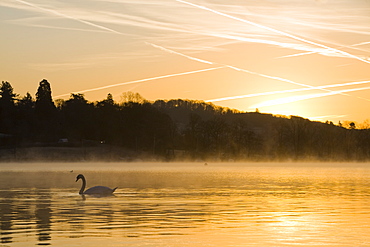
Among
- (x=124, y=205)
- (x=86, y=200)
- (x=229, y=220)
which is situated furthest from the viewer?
(x=86, y=200)

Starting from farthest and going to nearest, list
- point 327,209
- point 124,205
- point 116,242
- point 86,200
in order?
point 86,200 < point 124,205 < point 327,209 < point 116,242

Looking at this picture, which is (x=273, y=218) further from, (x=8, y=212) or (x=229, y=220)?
(x=8, y=212)

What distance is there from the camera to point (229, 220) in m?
28.9

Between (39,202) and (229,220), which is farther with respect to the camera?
(39,202)

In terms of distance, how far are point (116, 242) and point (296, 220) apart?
9986 millimetres

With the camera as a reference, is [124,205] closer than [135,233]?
No

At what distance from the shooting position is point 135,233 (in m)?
24.5

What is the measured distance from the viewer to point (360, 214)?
31.6m

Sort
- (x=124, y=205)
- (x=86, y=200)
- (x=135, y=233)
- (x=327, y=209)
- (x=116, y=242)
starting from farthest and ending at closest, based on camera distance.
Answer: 1. (x=86, y=200)
2. (x=124, y=205)
3. (x=327, y=209)
4. (x=135, y=233)
5. (x=116, y=242)

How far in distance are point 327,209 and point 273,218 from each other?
Answer: 19.9 ft

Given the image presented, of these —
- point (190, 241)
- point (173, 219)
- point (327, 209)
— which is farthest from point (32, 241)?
point (327, 209)

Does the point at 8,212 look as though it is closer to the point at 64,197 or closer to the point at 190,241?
the point at 64,197

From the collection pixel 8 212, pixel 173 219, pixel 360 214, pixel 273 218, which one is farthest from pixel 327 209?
pixel 8 212

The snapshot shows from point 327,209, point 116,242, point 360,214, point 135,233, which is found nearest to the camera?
point 116,242
